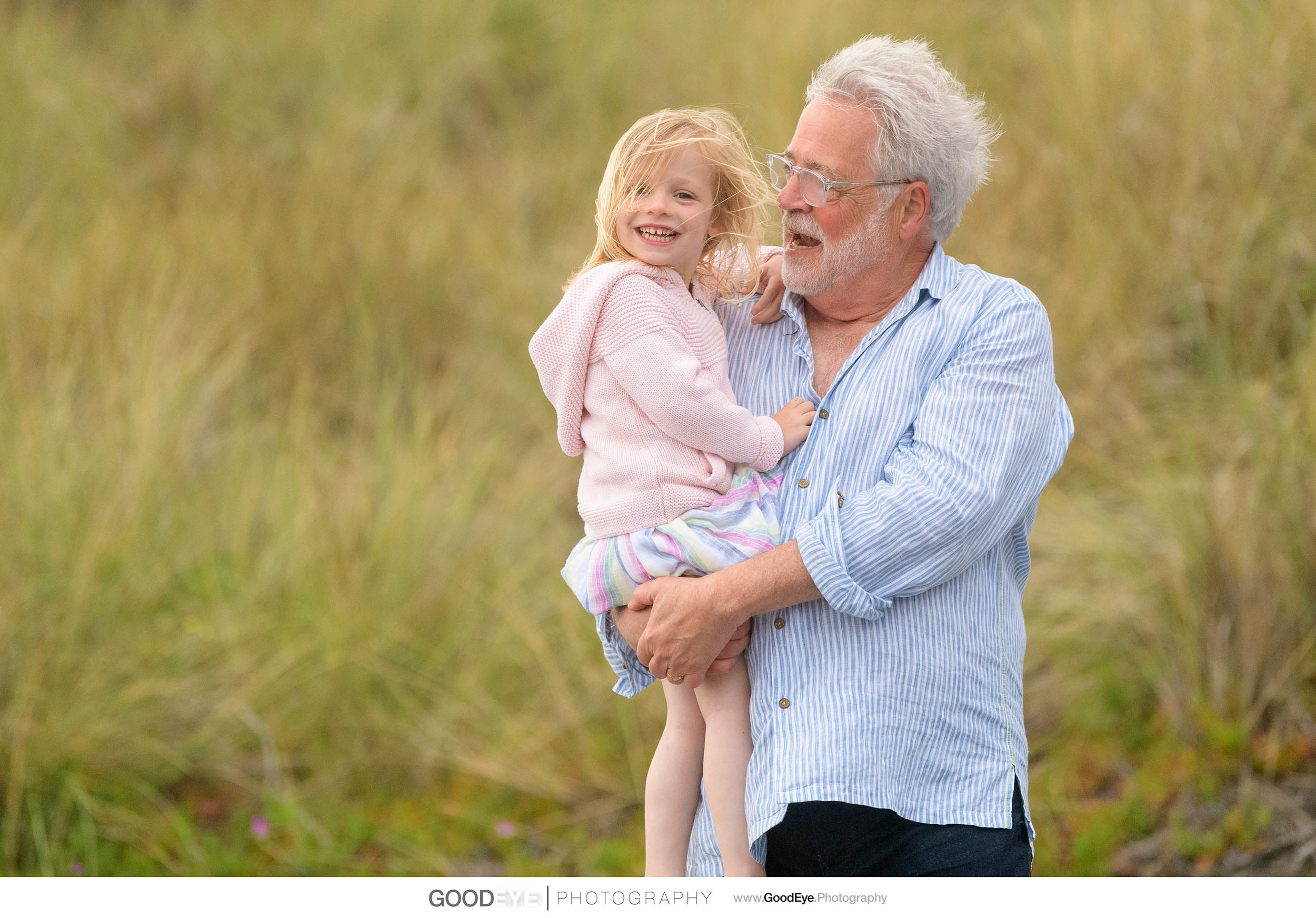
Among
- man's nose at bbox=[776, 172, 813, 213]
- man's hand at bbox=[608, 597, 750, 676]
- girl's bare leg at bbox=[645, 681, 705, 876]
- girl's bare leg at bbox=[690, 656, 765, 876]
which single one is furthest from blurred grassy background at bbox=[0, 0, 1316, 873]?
man's nose at bbox=[776, 172, 813, 213]

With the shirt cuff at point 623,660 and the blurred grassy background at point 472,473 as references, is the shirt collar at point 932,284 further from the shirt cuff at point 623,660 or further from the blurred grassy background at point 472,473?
the blurred grassy background at point 472,473

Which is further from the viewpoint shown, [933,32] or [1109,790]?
[933,32]

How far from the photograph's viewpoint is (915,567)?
2.08 meters

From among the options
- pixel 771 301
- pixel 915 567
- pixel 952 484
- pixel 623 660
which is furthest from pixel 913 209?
pixel 623 660

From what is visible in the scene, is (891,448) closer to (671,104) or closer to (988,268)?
(988,268)

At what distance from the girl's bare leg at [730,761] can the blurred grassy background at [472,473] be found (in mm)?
2032

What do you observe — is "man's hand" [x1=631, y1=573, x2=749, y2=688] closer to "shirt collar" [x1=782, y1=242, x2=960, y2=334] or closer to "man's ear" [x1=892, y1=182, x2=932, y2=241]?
"shirt collar" [x1=782, y1=242, x2=960, y2=334]

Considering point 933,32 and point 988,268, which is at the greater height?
point 933,32

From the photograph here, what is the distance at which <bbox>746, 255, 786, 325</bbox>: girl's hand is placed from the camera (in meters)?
2.44

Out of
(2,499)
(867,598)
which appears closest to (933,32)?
(2,499)

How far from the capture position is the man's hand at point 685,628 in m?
2.12

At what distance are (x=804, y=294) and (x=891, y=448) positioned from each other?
35 cm

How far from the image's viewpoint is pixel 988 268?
5.47 m

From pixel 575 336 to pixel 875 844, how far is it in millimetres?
Result: 1006
